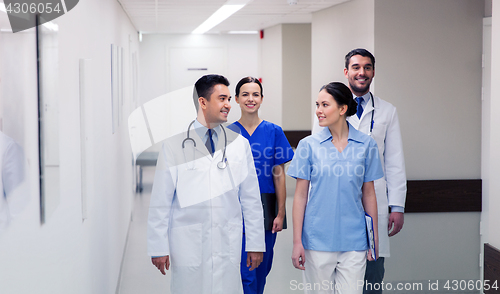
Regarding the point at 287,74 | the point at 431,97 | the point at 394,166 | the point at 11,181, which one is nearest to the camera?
the point at 11,181

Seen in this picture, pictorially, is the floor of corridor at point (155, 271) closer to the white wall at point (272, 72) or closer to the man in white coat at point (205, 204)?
the man in white coat at point (205, 204)

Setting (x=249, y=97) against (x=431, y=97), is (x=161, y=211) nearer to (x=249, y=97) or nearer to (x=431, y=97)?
(x=249, y=97)

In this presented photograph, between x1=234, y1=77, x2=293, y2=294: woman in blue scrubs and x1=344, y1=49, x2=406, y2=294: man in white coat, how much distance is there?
470 mm

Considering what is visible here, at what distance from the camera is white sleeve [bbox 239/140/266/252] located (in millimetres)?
2381

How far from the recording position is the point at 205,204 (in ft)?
7.43

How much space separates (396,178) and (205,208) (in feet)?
3.59

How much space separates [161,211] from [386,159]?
50.3 inches

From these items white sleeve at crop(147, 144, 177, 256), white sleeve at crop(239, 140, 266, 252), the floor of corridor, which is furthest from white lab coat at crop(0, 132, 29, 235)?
the floor of corridor

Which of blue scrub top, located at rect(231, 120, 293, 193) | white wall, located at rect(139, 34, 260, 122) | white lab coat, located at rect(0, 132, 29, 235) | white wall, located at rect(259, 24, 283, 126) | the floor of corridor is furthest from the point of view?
white wall, located at rect(259, 24, 283, 126)

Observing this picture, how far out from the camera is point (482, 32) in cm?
351

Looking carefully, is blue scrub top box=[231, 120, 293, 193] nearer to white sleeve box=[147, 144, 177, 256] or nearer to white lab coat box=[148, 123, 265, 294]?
white lab coat box=[148, 123, 265, 294]

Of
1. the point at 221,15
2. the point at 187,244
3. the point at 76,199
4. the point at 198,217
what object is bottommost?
the point at 187,244

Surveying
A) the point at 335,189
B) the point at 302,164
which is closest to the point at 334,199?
the point at 335,189

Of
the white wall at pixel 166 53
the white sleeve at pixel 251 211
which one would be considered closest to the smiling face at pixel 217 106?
the white sleeve at pixel 251 211
